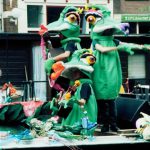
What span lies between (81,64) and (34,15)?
1289 cm

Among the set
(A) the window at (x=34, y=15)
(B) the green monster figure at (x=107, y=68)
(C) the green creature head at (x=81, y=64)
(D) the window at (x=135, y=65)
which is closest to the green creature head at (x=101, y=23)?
(B) the green monster figure at (x=107, y=68)

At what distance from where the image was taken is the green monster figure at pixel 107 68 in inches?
215

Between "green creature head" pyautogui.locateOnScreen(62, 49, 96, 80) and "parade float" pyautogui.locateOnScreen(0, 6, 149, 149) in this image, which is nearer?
"parade float" pyautogui.locateOnScreen(0, 6, 149, 149)

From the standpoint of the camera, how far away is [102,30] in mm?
5520

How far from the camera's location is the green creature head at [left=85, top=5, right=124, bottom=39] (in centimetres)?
552

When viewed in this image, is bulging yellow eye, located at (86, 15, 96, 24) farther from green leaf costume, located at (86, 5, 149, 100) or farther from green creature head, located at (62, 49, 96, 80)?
green creature head, located at (62, 49, 96, 80)

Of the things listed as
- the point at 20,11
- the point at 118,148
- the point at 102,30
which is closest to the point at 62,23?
the point at 102,30

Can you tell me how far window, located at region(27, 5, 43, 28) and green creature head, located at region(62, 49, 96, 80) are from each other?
12320 millimetres

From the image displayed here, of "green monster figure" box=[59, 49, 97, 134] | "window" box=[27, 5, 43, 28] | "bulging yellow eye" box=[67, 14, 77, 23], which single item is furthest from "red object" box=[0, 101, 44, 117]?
"window" box=[27, 5, 43, 28]

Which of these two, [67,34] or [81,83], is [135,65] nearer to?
[67,34]

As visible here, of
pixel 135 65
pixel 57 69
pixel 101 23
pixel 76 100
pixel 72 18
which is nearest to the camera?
pixel 76 100

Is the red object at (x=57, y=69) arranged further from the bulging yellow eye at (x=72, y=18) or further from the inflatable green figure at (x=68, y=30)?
the bulging yellow eye at (x=72, y=18)

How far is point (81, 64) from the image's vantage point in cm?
514

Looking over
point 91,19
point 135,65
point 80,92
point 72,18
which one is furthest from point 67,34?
point 135,65
